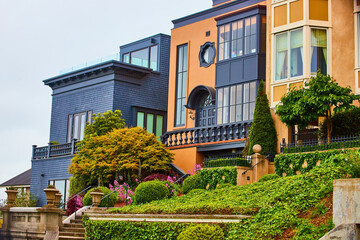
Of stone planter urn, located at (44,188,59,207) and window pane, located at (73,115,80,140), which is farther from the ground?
window pane, located at (73,115,80,140)

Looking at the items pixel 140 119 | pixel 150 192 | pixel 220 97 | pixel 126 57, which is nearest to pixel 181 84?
pixel 140 119

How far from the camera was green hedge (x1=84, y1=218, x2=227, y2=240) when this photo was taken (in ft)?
63.1

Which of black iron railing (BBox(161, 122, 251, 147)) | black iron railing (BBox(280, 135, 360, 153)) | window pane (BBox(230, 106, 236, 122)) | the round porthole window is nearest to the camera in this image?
black iron railing (BBox(280, 135, 360, 153))

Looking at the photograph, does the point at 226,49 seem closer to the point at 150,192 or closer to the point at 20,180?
the point at 150,192

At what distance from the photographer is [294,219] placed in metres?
15.8

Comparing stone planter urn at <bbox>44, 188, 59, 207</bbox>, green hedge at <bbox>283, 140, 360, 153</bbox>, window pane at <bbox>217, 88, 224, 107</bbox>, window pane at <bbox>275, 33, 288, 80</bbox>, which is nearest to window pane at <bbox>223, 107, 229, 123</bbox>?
window pane at <bbox>217, 88, 224, 107</bbox>

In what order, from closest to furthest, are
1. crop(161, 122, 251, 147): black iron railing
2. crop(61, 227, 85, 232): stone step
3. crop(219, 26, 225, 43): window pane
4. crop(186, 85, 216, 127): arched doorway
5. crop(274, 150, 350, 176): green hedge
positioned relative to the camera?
crop(274, 150, 350, 176): green hedge < crop(61, 227, 85, 232): stone step < crop(161, 122, 251, 147): black iron railing < crop(219, 26, 225, 43): window pane < crop(186, 85, 216, 127): arched doorway

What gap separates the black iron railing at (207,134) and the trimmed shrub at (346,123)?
18.1ft

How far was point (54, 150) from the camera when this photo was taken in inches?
1491

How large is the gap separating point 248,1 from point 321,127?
10353 mm

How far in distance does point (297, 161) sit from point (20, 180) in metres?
27.6

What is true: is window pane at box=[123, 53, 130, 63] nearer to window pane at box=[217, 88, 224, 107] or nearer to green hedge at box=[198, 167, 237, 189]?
window pane at box=[217, 88, 224, 107]

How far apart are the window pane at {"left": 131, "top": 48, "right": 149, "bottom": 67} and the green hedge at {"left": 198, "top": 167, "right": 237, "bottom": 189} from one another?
1467 cm

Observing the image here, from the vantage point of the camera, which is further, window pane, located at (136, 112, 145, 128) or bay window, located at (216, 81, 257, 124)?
window pane, located at (136, 112, 145, 128)
